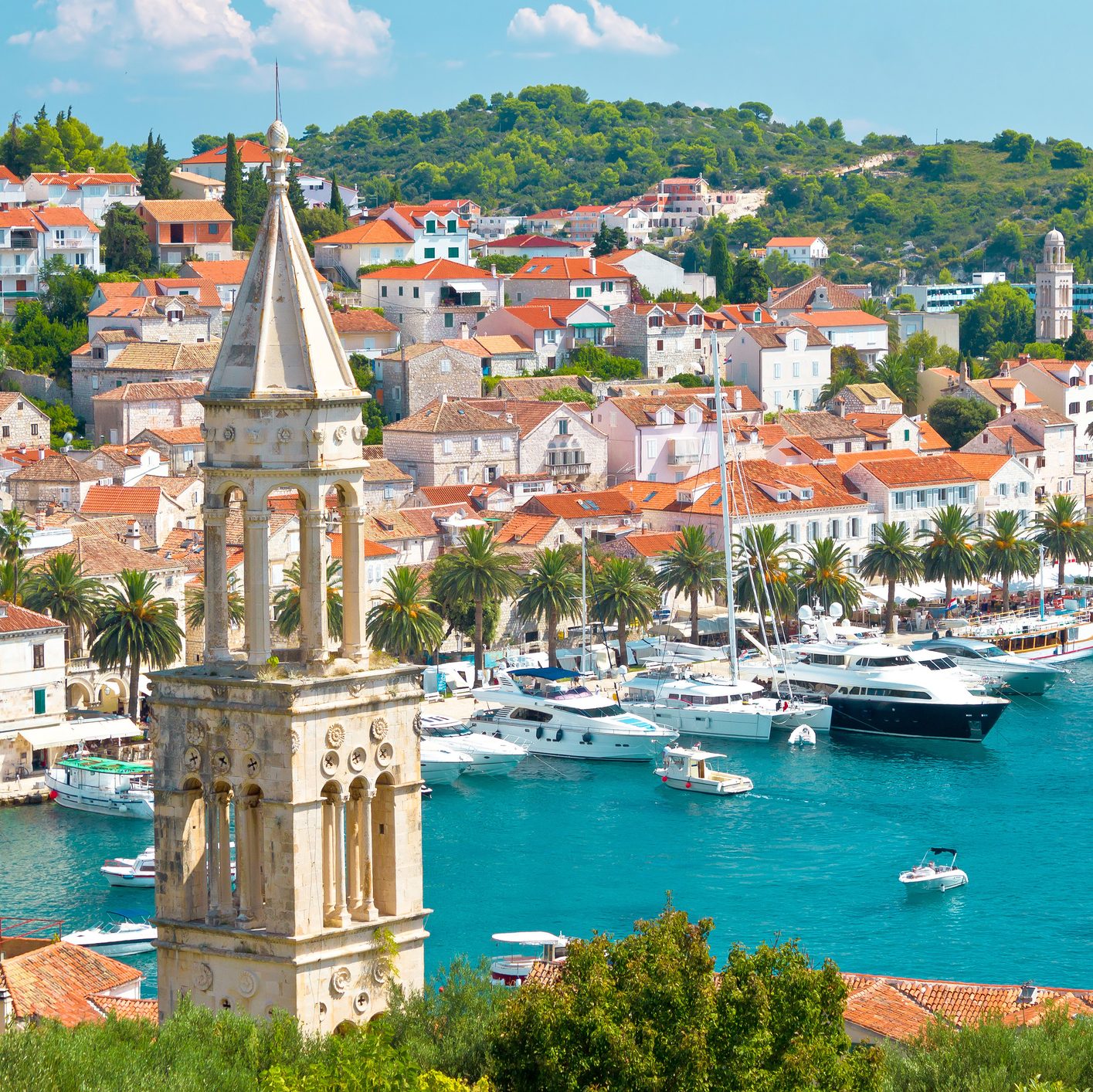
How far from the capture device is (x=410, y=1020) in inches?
953

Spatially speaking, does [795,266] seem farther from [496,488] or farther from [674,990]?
[674,990]

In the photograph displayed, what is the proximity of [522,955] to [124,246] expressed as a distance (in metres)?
76.3

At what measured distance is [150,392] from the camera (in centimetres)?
10000

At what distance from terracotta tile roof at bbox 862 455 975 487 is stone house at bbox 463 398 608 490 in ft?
36.4

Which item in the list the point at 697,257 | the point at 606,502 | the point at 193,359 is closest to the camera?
the point at 606,502

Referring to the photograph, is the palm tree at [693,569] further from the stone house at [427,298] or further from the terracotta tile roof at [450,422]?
the stone house at [427,298]

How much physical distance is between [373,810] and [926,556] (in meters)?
68.8

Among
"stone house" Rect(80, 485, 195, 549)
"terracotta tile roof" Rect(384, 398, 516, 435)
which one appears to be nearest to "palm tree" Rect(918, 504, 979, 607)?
"terracotta tile roof" Rect(384, 398, 516, 435)

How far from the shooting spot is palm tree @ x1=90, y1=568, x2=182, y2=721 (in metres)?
69.9

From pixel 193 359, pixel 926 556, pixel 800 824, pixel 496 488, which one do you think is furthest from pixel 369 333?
pixel 800 824

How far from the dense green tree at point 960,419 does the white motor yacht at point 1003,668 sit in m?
35.3

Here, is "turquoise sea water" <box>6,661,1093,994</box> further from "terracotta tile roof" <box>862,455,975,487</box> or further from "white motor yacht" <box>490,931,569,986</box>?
"terracotta tile roof" <box>862,455,975,487</box>

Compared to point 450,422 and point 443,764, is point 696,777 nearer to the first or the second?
point 443,764

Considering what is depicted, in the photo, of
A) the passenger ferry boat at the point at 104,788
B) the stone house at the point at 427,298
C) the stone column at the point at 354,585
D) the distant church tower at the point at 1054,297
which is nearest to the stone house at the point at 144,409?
the stone house at the point at 427,298
